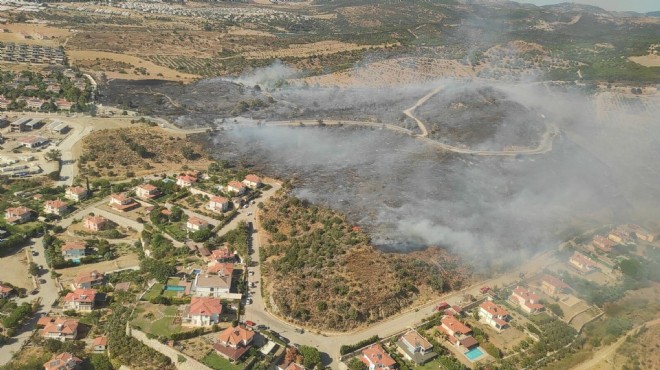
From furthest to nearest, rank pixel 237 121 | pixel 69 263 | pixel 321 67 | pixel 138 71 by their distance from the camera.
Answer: pixel 321 67 → pixel 138 71 → pixel 237 121 → pixel 69 263

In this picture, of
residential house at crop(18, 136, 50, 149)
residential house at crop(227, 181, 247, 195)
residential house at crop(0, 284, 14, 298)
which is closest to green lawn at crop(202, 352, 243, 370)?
residential house at crop(0, 284, 14, 298)

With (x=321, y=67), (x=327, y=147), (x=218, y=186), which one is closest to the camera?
(x=218, y=186)

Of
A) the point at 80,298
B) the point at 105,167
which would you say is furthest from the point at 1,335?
the point at 105,167

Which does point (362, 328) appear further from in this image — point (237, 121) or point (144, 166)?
point (237, 121)

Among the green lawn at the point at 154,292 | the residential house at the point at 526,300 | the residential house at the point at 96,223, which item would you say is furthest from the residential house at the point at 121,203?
the residential house at the point at 526,300

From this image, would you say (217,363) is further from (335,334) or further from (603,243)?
(603,243)

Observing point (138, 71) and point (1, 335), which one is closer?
point (1, 335)

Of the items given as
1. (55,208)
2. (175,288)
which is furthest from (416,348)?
(55,208)
